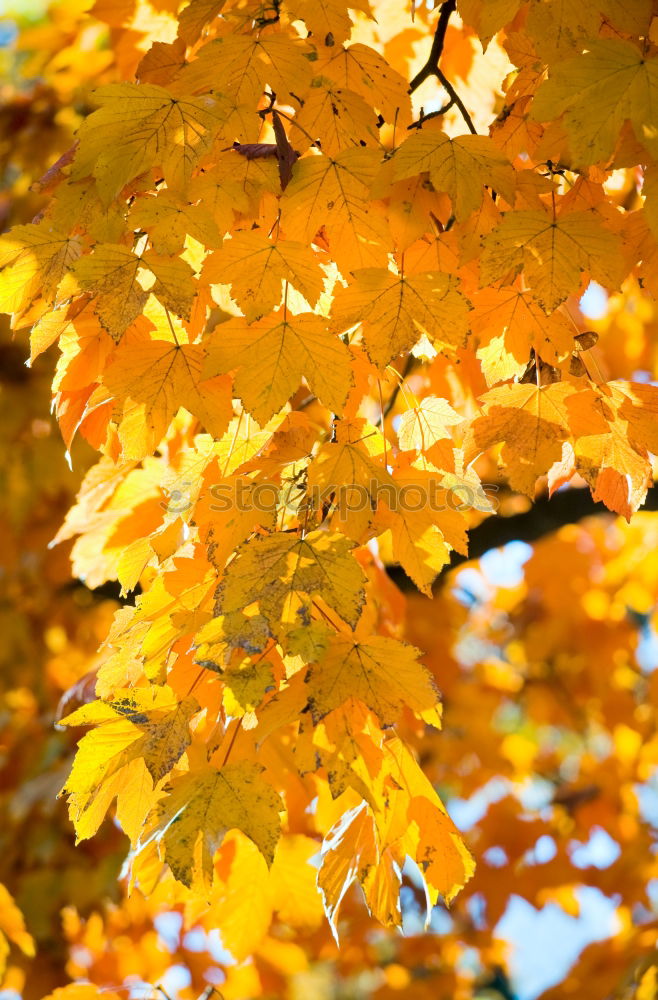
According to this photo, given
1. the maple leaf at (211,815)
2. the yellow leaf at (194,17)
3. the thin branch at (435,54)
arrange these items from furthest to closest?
the thin branch at (435,54), the yellow leaf at (194,17), the maple leaf at (211,815)

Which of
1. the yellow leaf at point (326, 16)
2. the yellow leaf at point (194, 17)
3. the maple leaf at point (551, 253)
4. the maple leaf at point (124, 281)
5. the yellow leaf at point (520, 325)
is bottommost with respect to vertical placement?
the yellow leaf at point (520, 325)

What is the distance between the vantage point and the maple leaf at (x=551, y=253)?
0.97 meters

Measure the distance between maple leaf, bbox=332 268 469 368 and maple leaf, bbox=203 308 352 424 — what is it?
3 cm

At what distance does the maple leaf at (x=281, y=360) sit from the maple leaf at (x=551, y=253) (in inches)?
7.5

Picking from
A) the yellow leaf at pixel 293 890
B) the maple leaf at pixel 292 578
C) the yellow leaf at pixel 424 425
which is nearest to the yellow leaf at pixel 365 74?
the yellow leaf at pixel 424 425

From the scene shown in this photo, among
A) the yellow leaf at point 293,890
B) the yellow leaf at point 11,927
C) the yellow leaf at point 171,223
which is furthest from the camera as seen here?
the yellow leaf at point 11,927

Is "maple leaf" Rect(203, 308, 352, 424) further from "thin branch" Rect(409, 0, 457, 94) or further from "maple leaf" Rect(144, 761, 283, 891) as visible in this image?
"thin branch" Rect(409, 0, 457, 94)

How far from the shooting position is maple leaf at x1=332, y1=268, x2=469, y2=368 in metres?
0.96

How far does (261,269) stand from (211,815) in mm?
558

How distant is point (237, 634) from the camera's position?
83 cm

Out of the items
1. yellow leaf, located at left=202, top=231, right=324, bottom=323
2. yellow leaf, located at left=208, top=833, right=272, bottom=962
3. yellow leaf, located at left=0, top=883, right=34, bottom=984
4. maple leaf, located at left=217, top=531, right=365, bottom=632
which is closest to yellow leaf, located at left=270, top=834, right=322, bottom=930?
yellow leaf, located at left=208, top=833, right=272, bottom=962

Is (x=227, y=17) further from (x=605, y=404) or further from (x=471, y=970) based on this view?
(x=471, y=970)

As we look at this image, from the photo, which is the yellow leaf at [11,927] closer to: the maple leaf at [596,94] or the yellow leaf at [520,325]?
the yellow leaf at [520,325]

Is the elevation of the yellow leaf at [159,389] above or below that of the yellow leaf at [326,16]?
below
